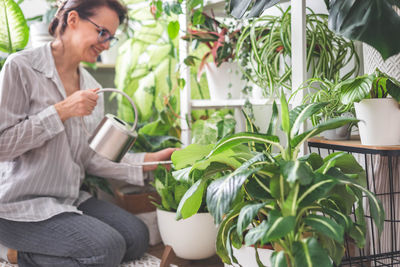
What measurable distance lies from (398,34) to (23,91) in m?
1.27

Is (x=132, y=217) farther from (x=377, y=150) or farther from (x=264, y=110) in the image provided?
(x=377, y=150)

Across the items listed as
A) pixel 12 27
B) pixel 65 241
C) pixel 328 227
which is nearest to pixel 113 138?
pixel 65 241

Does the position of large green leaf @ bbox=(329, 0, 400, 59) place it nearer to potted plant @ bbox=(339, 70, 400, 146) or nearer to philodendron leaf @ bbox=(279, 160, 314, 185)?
potted plant @ bbox=(339, 70, 400, 146)

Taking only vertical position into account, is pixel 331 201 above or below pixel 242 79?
below

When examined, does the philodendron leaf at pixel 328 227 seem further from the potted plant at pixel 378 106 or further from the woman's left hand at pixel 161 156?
the woman's left hand at pixel 161 156

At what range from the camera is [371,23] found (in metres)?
0.87

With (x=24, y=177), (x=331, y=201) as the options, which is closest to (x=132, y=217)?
(x=24, y=177)

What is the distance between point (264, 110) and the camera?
5.44 ft

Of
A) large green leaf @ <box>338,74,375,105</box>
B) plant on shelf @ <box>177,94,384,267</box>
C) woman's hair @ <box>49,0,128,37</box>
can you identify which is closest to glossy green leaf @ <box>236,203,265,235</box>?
plant on shelf @ <box>177,94,384,267</box>

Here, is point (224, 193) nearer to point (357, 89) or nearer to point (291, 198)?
point (291, 198)

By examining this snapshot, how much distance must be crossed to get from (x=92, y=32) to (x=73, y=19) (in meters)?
0.09

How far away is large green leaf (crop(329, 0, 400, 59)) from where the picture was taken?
0.85 metres

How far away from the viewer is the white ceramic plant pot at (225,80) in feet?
5.35

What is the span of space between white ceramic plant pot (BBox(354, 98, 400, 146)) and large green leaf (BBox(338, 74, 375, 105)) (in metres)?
0.03
